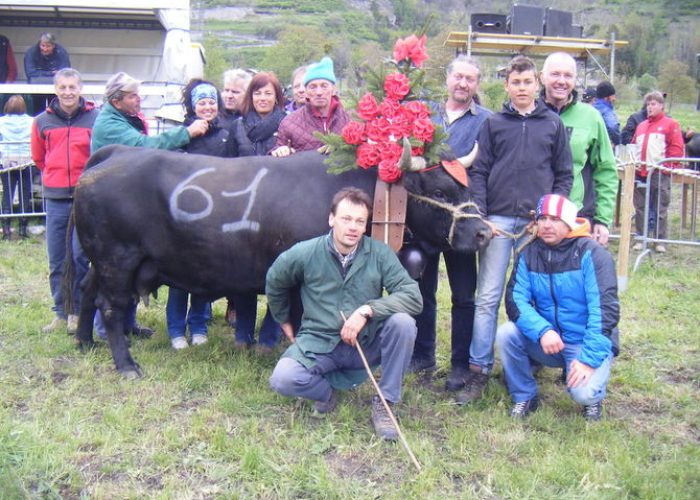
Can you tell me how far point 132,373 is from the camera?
5000mm

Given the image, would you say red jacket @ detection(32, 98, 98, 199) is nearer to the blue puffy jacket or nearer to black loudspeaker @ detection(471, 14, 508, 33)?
the blue puffy jacket

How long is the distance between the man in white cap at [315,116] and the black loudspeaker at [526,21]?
51.9ft

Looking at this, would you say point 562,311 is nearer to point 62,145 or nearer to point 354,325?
point 354,325

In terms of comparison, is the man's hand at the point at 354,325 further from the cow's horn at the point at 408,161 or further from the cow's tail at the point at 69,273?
the cow's tail at the point at 69,273

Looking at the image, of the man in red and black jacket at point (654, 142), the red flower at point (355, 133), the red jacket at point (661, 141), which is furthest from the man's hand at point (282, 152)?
the red jacket at point (661, 141)

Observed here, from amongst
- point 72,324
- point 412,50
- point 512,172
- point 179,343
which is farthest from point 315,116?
point 72,324

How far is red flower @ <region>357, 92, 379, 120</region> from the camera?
4477mm

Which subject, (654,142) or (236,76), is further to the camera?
(654,142)

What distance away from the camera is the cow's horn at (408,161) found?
14.2ft

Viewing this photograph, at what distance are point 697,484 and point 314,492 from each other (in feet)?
6.06

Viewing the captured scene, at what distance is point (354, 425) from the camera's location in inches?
166

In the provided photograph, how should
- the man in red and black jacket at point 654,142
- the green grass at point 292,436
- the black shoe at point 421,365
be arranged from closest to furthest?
the green grass at point 292,436, the black shoe at point 421,365, the man in red and black jacket at point 654,142

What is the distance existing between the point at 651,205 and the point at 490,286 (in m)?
6.18

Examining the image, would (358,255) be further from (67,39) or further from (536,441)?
(67,39)
